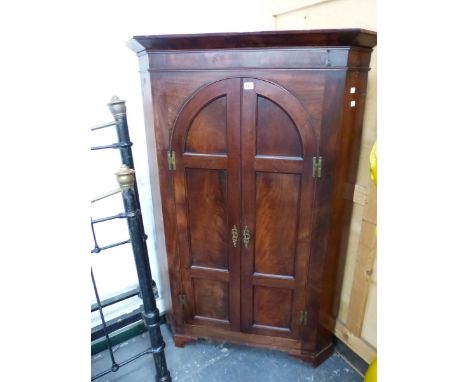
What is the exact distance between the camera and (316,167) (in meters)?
1.16

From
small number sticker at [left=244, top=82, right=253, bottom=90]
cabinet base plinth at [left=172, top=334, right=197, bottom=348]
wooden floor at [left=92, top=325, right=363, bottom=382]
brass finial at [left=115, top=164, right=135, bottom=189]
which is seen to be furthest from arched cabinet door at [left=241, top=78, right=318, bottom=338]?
brass finial at [left=115, top=164, right=135, bottom=189]

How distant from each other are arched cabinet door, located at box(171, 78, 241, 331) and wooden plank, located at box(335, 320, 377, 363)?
1.91ft

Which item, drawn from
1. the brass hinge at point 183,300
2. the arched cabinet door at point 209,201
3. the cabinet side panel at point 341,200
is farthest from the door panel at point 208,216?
the cabinet side panel at point 341,200

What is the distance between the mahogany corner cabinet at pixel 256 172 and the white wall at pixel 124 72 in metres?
0.19

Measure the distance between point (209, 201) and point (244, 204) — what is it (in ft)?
0.53

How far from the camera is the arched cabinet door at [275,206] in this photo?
113 cm

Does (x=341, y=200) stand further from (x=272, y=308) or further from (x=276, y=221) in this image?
(x=272, y=308)

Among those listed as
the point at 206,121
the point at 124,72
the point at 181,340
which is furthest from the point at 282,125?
the point at 181,340

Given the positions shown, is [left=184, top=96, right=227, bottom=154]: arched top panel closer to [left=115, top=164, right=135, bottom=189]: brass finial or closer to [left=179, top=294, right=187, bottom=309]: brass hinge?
[left=115, top=164, right=135, bottom=189]: brass finial
